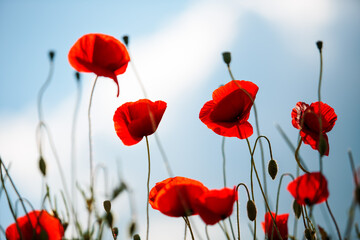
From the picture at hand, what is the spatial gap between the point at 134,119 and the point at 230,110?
46cm

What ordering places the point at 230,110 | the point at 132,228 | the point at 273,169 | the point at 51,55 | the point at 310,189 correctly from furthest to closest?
the point at 230,110 < the point at 273,169 < the point at 51,55 < the point at 310,189 < the point at 132,228

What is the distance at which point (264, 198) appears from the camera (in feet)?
4.52

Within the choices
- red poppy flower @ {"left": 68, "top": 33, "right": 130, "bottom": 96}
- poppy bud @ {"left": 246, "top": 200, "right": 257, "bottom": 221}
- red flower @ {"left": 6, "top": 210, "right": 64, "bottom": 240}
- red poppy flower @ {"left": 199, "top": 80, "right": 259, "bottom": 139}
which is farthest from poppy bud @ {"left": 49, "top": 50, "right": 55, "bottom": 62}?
poppy bud @ {"left": 246, "top": 200, "right": 257, "bottom": 221}

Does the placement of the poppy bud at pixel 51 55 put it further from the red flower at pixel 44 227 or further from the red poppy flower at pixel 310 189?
the red poppy flower at pixel 310 189

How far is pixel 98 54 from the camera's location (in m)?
1.58

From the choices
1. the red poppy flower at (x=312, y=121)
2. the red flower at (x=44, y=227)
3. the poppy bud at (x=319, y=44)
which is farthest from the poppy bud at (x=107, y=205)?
the poppy bud at (x=319, y=44)

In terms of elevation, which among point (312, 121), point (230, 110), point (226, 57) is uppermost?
point (226, 57)

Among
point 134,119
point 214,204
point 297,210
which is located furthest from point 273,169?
point 134,119

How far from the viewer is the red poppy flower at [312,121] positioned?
1.47 metres

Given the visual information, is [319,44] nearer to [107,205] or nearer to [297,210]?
[297,210]

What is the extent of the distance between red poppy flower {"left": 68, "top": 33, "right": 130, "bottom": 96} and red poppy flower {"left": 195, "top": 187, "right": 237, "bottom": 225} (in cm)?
70

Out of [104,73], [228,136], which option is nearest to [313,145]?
[228,136]

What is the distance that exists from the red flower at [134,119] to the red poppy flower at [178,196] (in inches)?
16.9

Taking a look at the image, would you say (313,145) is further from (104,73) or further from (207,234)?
(104,73)
